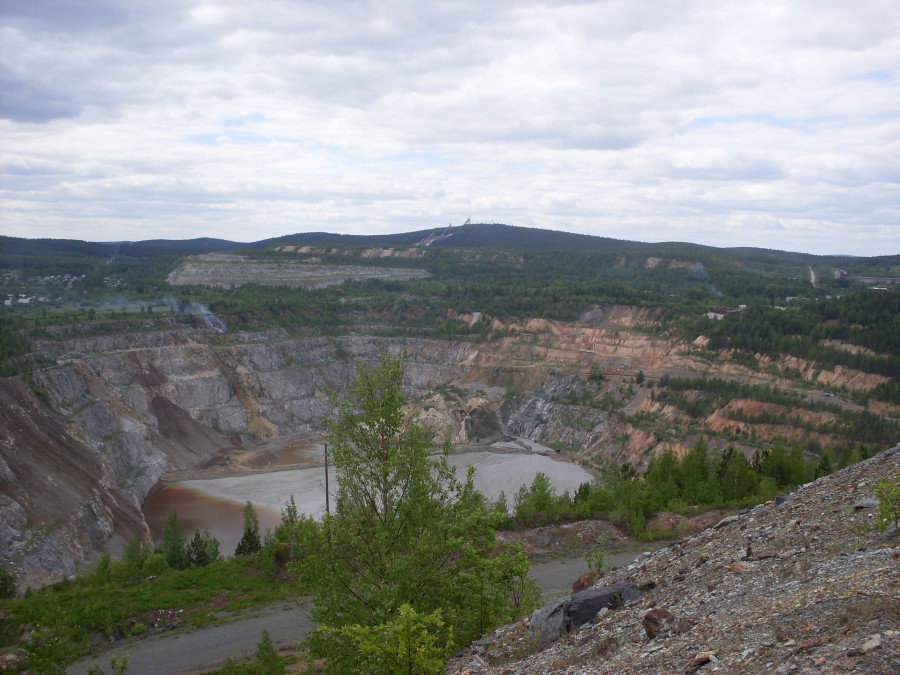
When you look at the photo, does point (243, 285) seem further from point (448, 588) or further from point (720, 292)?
point (448, 588)

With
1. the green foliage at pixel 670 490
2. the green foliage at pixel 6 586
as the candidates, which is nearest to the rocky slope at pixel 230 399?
the green foliage at pixel 6 586

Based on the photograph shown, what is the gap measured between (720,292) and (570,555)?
294 ft

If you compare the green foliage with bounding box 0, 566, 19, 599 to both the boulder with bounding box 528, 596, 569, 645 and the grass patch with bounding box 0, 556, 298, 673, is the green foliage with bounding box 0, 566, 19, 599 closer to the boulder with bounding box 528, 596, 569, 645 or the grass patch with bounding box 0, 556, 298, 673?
the grass patch with bounding box 0, 556, 298, 673

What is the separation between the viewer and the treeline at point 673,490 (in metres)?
35.8

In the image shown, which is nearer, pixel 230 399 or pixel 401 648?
pixel 401 648

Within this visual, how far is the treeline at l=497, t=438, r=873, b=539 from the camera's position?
3581cm

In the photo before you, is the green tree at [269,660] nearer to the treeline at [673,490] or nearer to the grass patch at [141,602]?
the grass patch at [141,602]

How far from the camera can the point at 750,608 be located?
994 centimetres

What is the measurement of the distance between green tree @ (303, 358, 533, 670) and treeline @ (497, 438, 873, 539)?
63.7 ft

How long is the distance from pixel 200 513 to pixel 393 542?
40.6 m

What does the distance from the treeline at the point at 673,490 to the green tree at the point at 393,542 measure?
19420 millimetres

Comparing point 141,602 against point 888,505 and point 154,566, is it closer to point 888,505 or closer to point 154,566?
point 154,566

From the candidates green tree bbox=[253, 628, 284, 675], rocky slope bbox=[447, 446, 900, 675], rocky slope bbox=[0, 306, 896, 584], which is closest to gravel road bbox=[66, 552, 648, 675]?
green tree bbox=[253, 628, 284, 675]

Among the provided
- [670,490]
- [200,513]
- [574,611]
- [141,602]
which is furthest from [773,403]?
[574,611]
